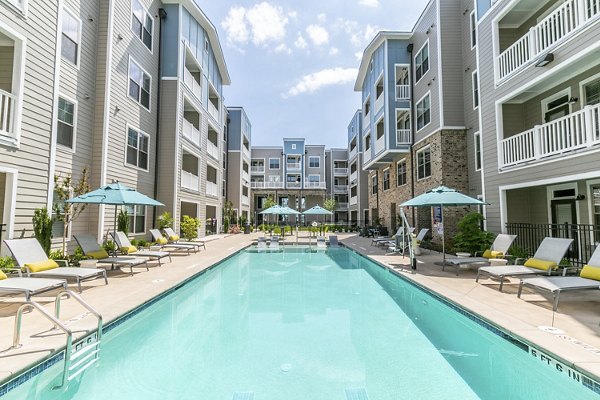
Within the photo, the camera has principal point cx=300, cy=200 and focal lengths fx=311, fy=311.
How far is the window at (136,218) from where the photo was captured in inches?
551

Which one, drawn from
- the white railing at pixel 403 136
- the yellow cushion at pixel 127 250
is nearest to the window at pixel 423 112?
the white railing at pixel 403 136

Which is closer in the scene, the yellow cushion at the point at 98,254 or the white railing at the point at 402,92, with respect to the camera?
the yellow cushion at the point at 98,254

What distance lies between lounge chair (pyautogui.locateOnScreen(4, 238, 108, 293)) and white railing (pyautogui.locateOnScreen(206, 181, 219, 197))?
15693mm

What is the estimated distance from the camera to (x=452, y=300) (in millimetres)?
6289

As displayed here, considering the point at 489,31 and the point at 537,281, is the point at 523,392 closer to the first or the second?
the point at 537,281

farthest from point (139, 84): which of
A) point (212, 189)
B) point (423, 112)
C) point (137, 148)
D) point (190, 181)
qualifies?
point (423, 112)

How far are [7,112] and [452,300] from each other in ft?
38.1

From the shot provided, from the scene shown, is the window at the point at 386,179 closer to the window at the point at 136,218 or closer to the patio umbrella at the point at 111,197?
the window at the point at 136,218

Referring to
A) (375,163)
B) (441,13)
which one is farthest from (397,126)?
(441,13)

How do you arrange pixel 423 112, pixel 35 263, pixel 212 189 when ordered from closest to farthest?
1. pixel 35 263
2. pixel 423 112
3. pixel 212 189

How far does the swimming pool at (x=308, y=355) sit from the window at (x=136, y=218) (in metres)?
7.77

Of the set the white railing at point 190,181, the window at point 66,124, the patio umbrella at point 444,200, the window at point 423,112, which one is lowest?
the patio umbrella at point 444,200

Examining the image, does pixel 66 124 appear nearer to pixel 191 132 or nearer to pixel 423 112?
pixel 191 132

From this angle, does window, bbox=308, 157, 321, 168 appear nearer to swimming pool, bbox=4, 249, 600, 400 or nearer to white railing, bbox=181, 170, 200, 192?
white railing, bbox=181, 170, 200, 192
